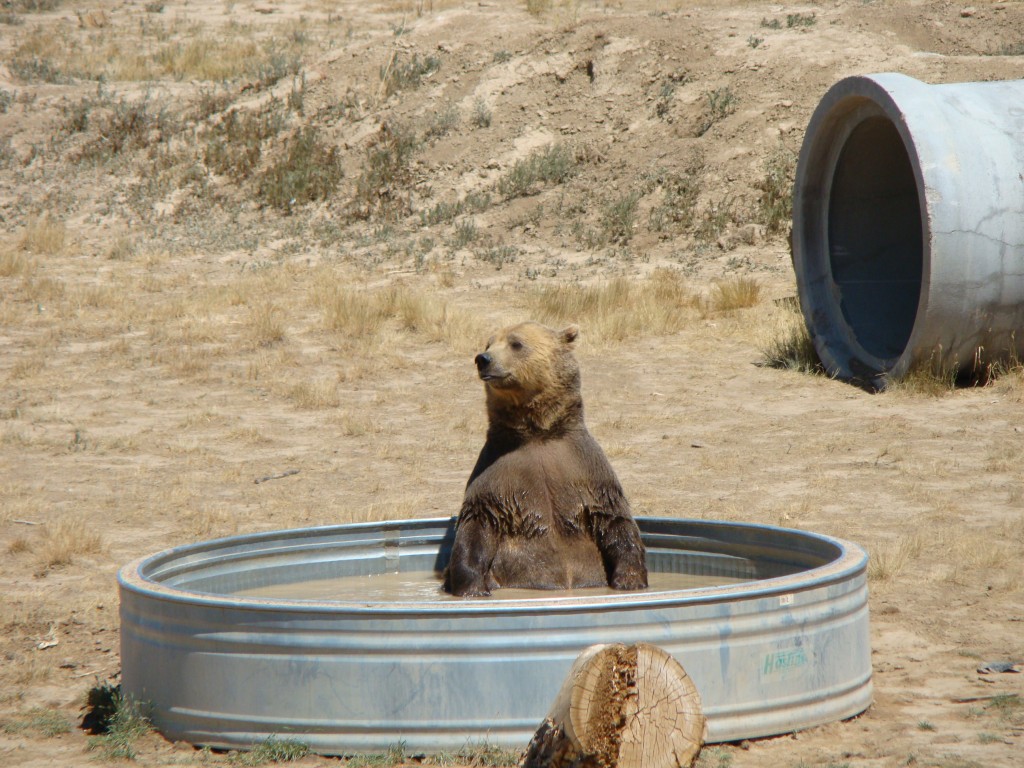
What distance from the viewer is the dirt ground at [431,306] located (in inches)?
269

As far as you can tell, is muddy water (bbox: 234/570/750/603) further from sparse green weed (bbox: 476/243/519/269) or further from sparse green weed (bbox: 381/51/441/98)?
sparse green weed (bbox: 381/51/441/98)

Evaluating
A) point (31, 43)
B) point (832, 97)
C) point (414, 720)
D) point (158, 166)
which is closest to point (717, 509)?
point (414, 720)

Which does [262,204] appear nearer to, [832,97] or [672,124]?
[672,124]

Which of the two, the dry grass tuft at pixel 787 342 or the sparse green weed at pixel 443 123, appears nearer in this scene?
the dry grass tuft at pixel 787 342

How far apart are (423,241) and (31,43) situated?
1435 cm

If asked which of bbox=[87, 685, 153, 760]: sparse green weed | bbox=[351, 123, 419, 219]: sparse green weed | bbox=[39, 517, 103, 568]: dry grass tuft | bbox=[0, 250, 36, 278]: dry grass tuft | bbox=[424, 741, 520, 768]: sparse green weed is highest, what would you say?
bbox=[351, 123, 419, 219]: sparse green weed

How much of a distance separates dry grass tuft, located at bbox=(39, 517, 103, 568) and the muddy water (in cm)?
202

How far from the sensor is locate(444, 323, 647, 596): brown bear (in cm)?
536

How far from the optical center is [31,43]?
2770 centimetres

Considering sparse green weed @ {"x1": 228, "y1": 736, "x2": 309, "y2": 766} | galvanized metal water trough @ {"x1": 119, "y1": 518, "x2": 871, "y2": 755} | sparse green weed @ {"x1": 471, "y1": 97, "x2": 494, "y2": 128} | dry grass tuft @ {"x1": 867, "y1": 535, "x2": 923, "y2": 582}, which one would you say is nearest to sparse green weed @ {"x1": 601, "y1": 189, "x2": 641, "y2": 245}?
sparse green weed @ {"x1": 471, "y1": 97, "x2": 494, "y2": 128}

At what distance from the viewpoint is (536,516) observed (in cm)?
539

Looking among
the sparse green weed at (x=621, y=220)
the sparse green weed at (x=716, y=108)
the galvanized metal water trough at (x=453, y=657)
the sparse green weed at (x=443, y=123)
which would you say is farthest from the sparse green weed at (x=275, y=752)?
the sparse green weed at (x=443, y=123)

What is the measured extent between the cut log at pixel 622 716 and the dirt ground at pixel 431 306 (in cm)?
68

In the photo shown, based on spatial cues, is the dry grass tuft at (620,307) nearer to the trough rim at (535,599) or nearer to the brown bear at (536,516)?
the brown bear at (536,516)
